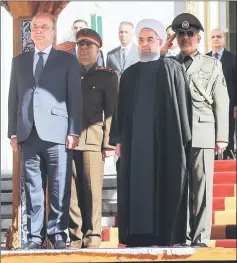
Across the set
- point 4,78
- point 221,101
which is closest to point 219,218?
point 221,101

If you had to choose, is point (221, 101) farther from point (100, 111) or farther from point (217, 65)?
point (100, 111)

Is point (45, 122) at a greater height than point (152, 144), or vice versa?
point (45, 122)

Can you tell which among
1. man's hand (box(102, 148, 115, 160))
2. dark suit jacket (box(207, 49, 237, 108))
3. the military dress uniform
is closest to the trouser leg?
the military dress uniform

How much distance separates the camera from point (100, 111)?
37.0 feet

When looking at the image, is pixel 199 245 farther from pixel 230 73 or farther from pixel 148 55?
pixel 230 73

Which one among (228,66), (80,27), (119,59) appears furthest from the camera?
(228,66)

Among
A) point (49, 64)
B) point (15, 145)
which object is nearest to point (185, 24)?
point (49, 64)

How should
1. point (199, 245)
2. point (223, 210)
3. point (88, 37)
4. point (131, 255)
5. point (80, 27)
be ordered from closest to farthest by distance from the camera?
point (131, 255) → point (199, 245) → point (88, 37) → point (80, 27) → point (223, 210)

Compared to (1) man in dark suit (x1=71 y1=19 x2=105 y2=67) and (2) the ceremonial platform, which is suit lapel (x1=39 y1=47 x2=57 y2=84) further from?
(2) the ceremonial platform

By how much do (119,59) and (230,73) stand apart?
1.01 meters

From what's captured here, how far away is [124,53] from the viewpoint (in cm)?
1156

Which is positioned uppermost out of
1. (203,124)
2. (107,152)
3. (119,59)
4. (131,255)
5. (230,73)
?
(119,59)

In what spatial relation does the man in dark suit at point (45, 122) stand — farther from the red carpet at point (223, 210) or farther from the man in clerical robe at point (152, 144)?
the red carpet at point (223, 210)

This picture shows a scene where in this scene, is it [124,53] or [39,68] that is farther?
[124,53]
